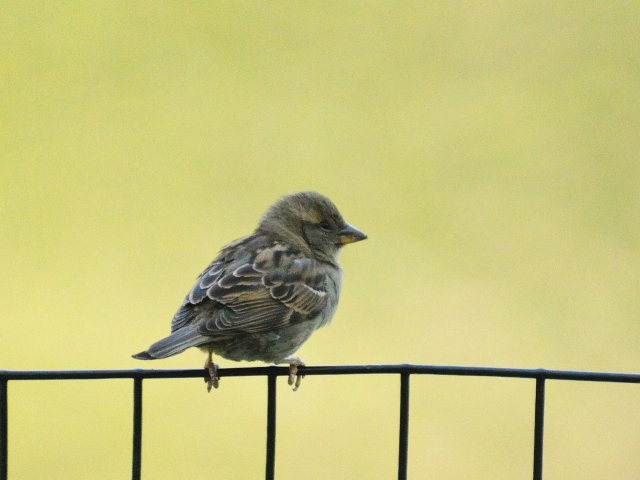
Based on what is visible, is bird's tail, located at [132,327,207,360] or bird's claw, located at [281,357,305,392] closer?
bird's claw, located at [281,357,305,392]

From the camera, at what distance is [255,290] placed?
2.92 meters

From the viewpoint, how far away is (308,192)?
3.52m

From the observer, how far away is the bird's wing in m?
2.73

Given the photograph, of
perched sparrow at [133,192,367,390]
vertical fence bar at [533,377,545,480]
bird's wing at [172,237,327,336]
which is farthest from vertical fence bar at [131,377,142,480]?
bird's wing at [172,237,327,336]

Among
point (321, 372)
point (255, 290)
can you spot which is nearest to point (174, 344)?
point (255, 290)

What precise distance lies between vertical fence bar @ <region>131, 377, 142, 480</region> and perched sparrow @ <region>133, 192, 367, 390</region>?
31.4 inches

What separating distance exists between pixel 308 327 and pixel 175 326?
0.55 metres

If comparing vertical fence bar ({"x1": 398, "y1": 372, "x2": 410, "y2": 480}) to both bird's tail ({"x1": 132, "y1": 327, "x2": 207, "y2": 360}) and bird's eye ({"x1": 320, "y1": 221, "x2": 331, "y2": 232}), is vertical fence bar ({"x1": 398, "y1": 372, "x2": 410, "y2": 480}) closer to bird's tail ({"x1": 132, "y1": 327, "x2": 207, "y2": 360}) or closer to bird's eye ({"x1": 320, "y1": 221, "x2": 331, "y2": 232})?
bird's tail ({"x1": 132, "y1": 327, "x2": 207, "y2": 360})

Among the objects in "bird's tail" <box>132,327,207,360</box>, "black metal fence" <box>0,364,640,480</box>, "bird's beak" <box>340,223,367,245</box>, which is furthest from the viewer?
"bird's beak" <box>340,223,367,245</box>

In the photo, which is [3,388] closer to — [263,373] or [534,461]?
[263,373]

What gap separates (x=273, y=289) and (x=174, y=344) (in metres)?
0.73

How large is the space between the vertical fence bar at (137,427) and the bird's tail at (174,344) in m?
0.57

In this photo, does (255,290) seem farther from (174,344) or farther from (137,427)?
(137,427)

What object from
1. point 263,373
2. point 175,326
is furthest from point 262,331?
point 263,373
